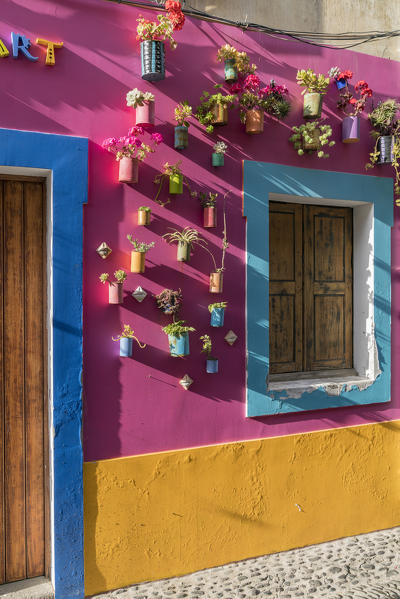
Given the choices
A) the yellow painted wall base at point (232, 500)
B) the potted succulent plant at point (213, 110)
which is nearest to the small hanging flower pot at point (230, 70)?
the potted succulent plant at point (213, 110)

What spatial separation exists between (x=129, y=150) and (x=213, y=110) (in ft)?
2.46

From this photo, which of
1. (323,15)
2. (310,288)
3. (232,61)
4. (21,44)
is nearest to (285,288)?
(310,288)

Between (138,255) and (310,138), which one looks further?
(310,138)

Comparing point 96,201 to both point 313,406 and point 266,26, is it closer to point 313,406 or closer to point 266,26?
point 266,26

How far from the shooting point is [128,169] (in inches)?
135

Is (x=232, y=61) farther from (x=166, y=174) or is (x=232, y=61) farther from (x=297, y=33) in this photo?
(x=166, y=174)

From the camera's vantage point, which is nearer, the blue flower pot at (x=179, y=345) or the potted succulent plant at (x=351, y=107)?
the blue flower pot at (x=179, y=345)

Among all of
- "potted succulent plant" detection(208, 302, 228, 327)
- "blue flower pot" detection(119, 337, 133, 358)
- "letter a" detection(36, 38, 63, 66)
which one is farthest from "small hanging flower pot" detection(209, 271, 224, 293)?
"letter a" detection(36, 38, 63, 66)

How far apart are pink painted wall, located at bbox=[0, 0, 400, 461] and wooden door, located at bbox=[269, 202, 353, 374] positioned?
17.8 inches

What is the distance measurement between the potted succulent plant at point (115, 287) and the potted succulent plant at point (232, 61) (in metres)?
1.67

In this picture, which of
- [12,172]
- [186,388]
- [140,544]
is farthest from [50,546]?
[12,172]

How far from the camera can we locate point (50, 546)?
3.56 metres

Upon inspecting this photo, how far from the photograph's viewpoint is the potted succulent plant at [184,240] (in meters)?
3.65

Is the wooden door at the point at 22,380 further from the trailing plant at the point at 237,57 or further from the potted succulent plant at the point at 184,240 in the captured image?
the trailing plant at the point at 237,57
